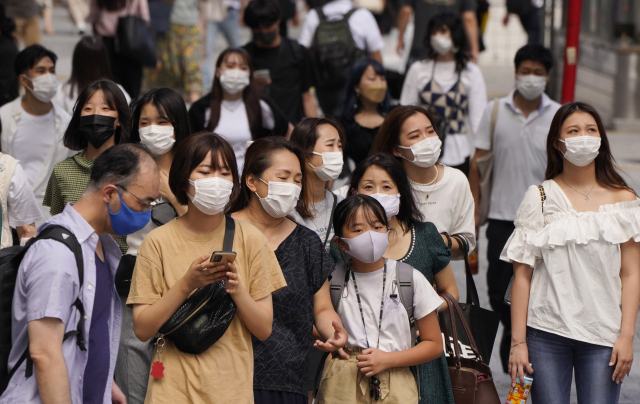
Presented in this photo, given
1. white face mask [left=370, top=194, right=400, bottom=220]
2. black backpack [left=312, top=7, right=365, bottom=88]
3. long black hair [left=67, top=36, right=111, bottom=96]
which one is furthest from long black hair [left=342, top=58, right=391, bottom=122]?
white face mask [left=370, top=194, right=400, bottom=220]

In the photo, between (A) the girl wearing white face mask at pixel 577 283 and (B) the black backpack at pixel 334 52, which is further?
(B) the black backpack at pixel 334 52

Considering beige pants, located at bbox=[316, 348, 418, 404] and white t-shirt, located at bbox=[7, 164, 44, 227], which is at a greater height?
white t-shirt, located at bbox=[7, 164, 44, 227]

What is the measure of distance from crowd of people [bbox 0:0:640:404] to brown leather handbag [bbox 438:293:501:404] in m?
0.06

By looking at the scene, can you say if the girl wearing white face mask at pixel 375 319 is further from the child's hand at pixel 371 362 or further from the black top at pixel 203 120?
the black top at pixel 203 120

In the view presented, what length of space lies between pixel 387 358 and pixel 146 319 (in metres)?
1.05

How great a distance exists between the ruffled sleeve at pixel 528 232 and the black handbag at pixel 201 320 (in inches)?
62.1

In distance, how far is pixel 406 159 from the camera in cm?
490

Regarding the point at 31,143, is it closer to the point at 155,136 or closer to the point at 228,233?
the point at 155,136

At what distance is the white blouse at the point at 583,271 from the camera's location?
412 cm

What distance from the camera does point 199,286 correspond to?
3.16 m

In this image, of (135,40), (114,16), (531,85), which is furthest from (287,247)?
(114,16)

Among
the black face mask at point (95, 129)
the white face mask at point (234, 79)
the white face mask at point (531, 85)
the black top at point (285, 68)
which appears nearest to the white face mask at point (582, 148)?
the white face mask at point (531, 85)

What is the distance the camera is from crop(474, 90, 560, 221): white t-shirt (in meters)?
5.90

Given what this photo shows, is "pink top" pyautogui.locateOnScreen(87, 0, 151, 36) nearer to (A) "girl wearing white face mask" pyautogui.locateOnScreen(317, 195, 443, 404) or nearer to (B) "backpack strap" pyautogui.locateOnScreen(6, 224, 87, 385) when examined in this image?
(A) "girl wearing white face mask" pyautogui.locateOnScreen(317, 195, 443, 404)
